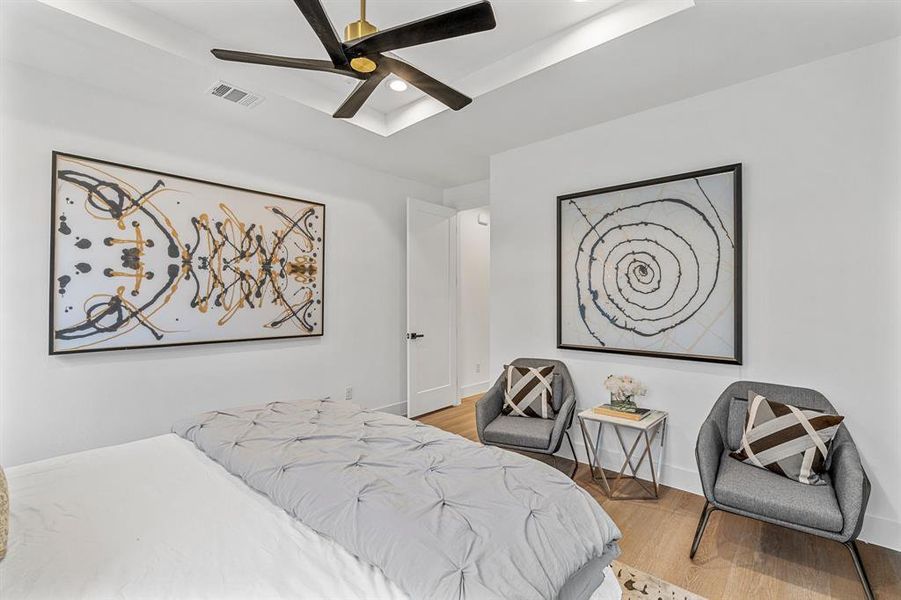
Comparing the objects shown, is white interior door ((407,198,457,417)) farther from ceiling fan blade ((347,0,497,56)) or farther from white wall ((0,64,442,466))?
ceiling fan blade ((347,0,497,56))

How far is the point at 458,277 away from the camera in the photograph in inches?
201

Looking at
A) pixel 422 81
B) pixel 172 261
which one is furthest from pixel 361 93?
pixel 172 261

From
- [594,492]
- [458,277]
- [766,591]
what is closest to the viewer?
[766,591]

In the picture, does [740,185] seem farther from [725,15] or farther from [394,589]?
[394,589]

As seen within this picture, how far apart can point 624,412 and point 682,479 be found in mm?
589

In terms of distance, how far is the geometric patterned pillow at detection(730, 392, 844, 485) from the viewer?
205 centimetres

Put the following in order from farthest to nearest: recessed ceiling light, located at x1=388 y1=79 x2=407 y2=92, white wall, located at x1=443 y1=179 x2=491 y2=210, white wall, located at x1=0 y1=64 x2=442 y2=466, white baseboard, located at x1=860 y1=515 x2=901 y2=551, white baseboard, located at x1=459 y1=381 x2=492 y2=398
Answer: white baseboard, located at x1=459 y1=381 x2=492 y2=398 → white wall, located at x1=443 y1=179 x2=491 y2=210 → recessed ceiling light, located at x1=388 y1=79 x2=407 y2=92 → white wall, located at x1=0 y1=64 x2=442 y2=466 → white baseboard, located at x1=860 y1=515 x2=901 y2=551

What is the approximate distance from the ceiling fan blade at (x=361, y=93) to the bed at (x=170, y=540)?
1596 millimetres

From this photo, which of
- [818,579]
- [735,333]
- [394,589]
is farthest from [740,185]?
[394,589]

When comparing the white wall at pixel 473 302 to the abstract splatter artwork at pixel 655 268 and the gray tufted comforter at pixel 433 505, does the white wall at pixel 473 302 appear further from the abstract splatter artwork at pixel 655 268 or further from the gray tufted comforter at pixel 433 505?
the gray tufted comforter at pixel 433 505

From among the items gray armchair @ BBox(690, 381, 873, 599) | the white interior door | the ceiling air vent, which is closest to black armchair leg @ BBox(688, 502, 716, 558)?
gray armchair @ BBox(690, 381, 873, 599)

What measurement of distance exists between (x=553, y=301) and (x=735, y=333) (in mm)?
1267

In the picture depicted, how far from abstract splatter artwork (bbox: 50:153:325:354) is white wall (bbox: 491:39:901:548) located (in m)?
2.53

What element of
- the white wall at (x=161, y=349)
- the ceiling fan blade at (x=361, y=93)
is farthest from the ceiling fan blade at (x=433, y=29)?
the white wall at (x=161, y=349)
